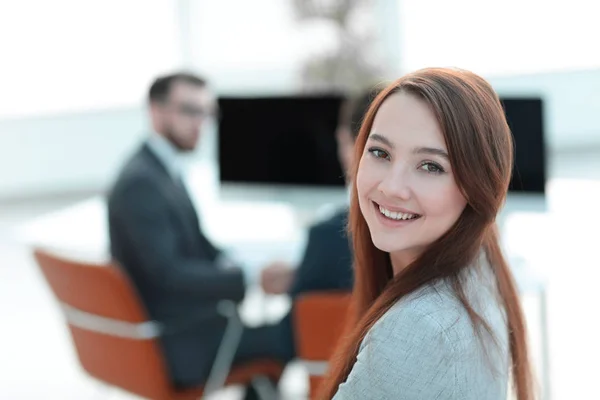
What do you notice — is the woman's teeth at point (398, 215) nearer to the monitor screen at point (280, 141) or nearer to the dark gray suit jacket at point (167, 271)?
the dark gray suit jacket at point (167, 271)

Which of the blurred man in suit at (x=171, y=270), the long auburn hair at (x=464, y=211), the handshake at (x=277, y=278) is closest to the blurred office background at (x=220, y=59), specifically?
the blurred man in suit at (x=171, y=270)

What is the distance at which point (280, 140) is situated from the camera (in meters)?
4.38

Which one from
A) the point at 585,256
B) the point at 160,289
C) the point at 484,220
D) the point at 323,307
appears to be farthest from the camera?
the point at 585,256

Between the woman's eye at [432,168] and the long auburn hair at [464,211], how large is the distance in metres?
0.03

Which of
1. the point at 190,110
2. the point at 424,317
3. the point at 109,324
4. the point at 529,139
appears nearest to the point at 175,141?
the point at 190,110

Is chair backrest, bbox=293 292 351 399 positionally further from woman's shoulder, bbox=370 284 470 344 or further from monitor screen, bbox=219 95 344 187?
monitor screen, bbox=219 95 344 187

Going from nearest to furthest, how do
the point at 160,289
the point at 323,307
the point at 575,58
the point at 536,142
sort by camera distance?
1. the point at 323,307
2. the point at 160,289
3. the point at 536,142
4. the point at 575,58

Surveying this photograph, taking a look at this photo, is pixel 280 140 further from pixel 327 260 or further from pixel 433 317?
pixel 433 317

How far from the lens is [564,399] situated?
A: 154 inches

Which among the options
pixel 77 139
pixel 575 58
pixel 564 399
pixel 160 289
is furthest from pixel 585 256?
pixel 77 139

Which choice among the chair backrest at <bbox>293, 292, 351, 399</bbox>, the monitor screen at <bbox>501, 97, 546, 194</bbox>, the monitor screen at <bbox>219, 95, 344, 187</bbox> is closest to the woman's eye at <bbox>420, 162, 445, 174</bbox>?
the chair backrest at <bbox>293, 292, 351, 399</bbox>

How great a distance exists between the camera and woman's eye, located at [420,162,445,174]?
5.22 ft

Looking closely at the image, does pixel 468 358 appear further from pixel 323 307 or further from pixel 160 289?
pixel 160 289

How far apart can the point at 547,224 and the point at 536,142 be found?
30cm
